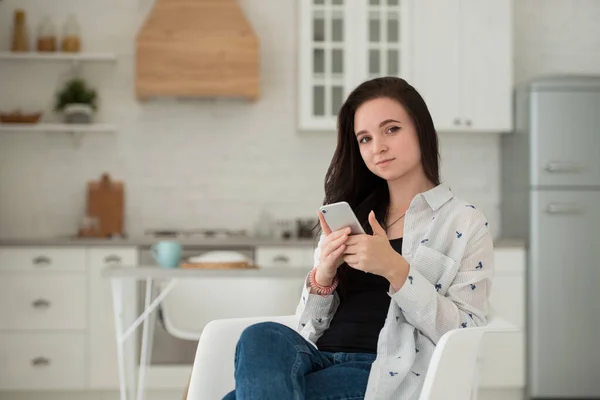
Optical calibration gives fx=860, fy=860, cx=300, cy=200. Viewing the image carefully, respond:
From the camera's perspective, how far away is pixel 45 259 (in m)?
4.57

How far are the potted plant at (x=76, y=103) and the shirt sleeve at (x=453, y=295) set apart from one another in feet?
11.3

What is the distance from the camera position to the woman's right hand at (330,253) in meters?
1.83

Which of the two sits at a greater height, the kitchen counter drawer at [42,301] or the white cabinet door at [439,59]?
the white cabinet door at [439,59]

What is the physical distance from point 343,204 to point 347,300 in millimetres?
337

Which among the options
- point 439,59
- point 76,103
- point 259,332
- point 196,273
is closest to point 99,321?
point 76,103

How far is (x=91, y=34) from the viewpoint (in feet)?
16.9

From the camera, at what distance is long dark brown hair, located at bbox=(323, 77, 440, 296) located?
2.03 meters

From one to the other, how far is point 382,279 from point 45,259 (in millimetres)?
2995

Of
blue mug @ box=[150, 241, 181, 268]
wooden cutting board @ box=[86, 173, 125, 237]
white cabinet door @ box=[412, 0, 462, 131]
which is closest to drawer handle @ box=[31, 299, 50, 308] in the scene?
wooden cutting board @ box=[86, 173, 125, 237]

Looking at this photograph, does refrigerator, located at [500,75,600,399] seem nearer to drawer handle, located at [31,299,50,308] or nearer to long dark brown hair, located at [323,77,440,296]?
drawer handle, located at [31,299,50,308]

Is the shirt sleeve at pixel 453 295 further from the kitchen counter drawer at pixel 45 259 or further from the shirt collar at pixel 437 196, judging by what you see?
the kitchen counter drawer at pixel 45 259

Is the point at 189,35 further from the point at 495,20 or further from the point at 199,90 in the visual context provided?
the point at 495,20

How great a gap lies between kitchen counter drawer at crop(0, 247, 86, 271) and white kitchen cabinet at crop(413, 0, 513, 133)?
2.12m

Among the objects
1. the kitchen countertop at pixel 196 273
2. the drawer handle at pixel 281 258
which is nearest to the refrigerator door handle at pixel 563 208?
the drawer handle at pixel 281 258
